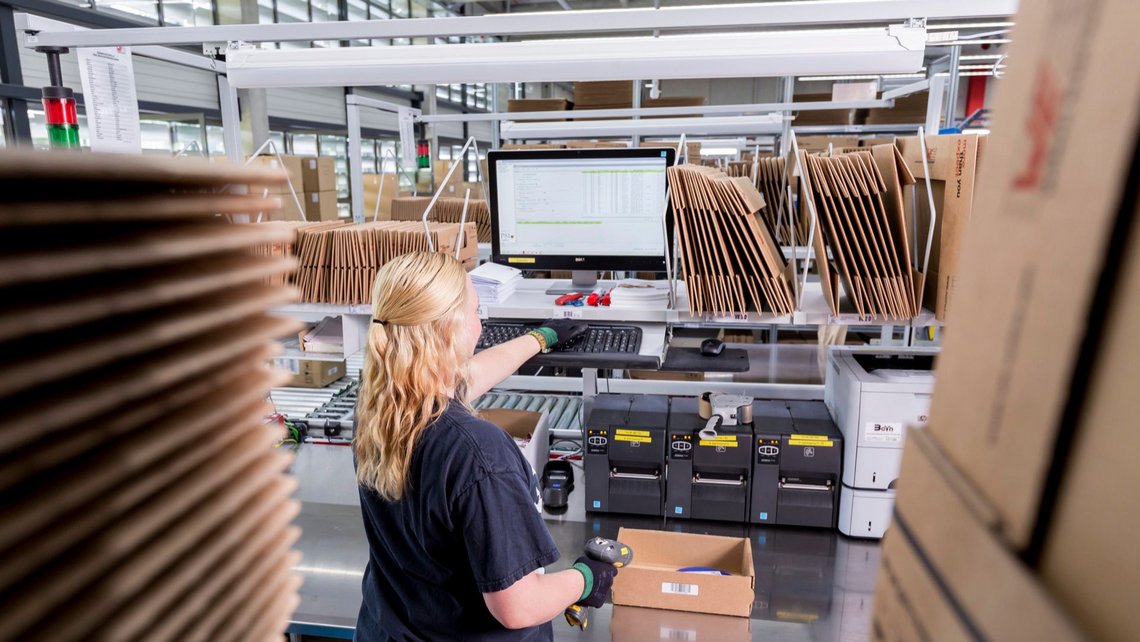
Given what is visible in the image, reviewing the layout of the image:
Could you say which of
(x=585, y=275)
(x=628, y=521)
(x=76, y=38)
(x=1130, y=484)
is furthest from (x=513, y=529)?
(x=76, y=38)

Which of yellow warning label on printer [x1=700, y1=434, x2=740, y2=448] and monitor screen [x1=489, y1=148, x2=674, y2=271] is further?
monitor screen [x1=489, y1=148, x2=674, y2=271]

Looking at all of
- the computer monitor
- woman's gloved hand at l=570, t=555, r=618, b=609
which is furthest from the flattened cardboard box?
the computer monitor

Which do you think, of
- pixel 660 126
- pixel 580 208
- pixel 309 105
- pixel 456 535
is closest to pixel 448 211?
pixel 660 126

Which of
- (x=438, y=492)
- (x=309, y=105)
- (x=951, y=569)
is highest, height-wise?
(x=309, y=105)

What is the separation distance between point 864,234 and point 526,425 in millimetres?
1266

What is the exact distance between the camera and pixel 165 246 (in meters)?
0.21

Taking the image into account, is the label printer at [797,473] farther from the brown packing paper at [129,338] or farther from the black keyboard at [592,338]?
the brown packing paper at [129,338]

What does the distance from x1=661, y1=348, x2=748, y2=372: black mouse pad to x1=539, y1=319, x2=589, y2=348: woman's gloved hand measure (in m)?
0.29

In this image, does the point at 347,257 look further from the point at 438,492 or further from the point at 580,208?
the point at 438,492

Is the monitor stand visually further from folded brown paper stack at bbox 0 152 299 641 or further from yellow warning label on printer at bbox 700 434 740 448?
folded brown paper stack at bbox 0 152 299 641

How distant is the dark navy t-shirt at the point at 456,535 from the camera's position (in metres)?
1.16

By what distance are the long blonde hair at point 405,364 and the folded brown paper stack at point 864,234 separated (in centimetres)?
107

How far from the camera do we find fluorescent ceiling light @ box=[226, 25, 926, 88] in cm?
146

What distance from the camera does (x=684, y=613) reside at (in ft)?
5.41
